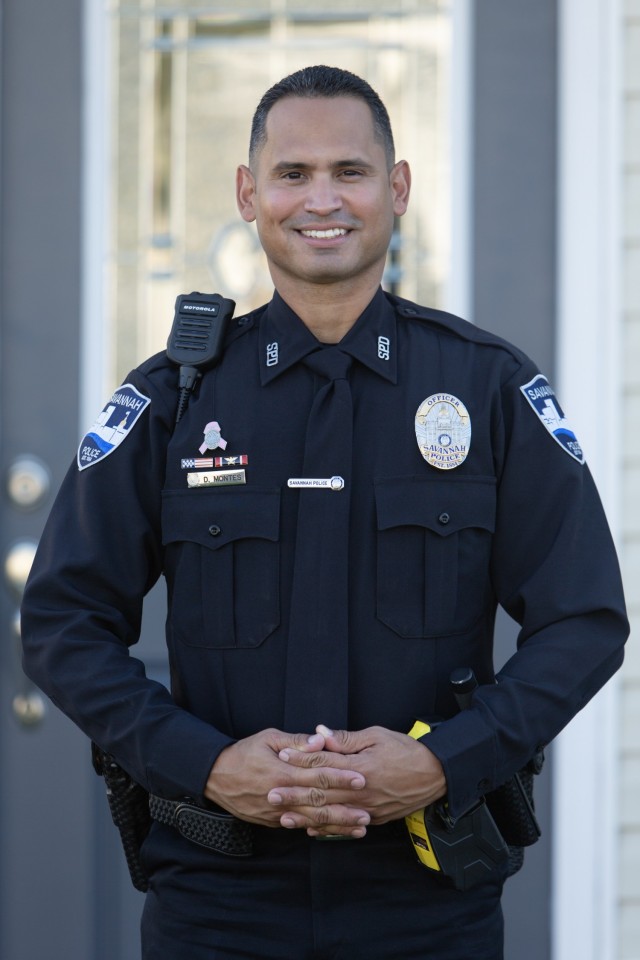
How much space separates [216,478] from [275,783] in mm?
405

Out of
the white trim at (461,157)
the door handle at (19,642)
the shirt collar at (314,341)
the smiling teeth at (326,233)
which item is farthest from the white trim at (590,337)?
the door handle at (19,642)

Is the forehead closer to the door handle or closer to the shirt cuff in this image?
the shirt cuff

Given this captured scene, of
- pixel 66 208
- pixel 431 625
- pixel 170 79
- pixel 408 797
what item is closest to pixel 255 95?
pixel 170 79

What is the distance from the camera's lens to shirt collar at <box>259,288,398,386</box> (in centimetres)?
169

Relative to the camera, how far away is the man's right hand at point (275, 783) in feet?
4.84

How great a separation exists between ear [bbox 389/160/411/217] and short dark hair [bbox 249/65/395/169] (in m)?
0.02

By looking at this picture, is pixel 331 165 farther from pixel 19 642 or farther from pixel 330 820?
pixel 19 642

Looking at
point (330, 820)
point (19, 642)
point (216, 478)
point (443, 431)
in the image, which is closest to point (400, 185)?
point (443, 431)

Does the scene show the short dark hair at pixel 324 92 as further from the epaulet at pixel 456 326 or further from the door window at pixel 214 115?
the door window at pixel 214 115

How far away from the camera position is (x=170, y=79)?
251cm

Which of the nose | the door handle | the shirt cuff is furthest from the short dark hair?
the door handle

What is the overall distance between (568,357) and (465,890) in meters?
1.20

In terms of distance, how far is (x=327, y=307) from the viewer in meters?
1.73

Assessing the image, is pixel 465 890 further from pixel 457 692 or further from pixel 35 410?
pixel 35 410
